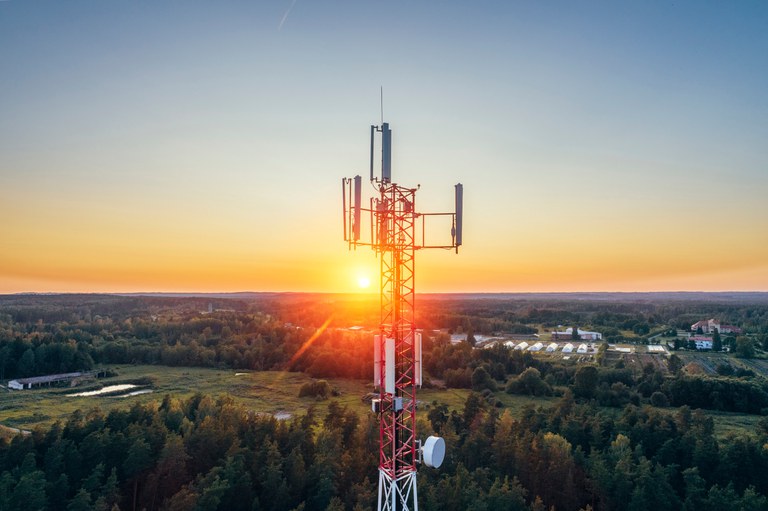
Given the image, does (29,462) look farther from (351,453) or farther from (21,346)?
(21,346)

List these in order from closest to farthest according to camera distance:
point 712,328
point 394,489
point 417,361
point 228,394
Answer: point 394,489, point 417,361, point 228,394, point 712,328

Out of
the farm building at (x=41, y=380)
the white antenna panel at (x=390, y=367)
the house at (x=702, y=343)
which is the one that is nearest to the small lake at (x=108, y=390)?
the farm building at (x=41, y=380)

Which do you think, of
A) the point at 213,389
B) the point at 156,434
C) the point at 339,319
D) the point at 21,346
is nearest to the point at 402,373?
the point at 156,434

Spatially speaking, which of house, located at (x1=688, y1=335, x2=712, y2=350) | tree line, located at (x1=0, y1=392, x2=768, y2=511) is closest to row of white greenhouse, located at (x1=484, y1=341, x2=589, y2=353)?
house, located at (x1=688, y1=335, x2=712, y2=350)

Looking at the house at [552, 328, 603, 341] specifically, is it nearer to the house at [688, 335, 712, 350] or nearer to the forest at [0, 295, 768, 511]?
the house at [688, 335, 712, 350]

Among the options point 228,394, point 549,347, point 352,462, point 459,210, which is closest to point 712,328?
point 549,347

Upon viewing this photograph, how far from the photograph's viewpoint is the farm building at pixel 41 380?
2670 inches

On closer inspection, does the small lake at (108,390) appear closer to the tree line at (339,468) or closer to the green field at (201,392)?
the green field at (201,392)

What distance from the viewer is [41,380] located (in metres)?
70.6

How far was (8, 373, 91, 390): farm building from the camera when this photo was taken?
67.8 metres

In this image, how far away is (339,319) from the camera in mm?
139625

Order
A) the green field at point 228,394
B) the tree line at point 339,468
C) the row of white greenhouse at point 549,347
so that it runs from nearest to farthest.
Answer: the tree line at point 339,468, the green field at point 228,394, the row of white greenhouse at point 549,347

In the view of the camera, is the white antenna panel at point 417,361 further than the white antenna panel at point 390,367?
Yes

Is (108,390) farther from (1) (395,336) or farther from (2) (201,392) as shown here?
(1) (395,336)
